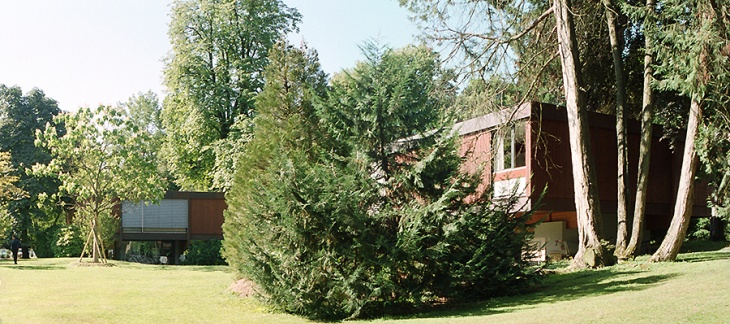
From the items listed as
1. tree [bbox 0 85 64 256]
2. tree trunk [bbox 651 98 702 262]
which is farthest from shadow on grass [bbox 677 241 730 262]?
tree [bbox 0 85 64 256]

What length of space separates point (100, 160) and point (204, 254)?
22.0 feet

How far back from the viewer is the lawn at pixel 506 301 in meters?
10.1

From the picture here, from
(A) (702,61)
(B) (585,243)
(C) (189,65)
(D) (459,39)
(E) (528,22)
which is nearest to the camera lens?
(A) (702,61)

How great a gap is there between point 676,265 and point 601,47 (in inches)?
342

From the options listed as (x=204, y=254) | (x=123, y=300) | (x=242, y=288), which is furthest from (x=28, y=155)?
(x=242, y=288)

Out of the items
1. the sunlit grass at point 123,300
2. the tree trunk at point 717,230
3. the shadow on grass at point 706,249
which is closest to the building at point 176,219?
the sunlit grass at point 123,300

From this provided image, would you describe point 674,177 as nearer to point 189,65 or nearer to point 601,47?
point 601,47

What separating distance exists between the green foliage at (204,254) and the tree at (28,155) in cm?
1165

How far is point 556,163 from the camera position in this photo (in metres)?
20.6

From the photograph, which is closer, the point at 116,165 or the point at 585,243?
the point at 585,243

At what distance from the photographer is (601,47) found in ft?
73.0

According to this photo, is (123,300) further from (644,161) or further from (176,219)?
(176,219)

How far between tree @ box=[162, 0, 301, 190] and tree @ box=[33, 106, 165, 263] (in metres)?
5.63

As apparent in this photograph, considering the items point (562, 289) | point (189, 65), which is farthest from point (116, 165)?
point (562, 289)
